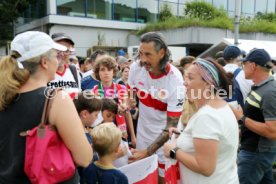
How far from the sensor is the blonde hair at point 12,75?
5.82 ft

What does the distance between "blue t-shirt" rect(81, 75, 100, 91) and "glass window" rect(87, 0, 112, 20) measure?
14.4 m

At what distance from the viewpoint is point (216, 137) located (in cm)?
200

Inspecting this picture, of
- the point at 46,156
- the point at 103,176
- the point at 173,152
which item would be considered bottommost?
Result: the point at 103,176

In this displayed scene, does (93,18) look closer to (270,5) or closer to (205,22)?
(205,22)

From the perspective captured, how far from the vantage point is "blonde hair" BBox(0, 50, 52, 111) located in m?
1.77

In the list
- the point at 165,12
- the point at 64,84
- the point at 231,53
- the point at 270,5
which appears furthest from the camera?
the point at 270,5

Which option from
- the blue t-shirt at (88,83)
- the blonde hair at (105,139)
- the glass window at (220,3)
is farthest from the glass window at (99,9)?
the blonde hair at (105,139)

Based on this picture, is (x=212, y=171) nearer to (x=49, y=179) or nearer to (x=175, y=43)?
(x=49, y=179)

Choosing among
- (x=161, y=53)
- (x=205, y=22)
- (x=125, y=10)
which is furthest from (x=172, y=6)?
(x=161, y=53)

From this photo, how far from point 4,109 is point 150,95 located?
68.3 inches

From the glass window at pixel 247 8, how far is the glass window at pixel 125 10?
10.5 m

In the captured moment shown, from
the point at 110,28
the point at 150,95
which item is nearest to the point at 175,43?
the point at 110,28

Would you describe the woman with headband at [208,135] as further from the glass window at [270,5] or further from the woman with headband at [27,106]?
the glass window at [270,5]

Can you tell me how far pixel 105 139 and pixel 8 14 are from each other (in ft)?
55.0
